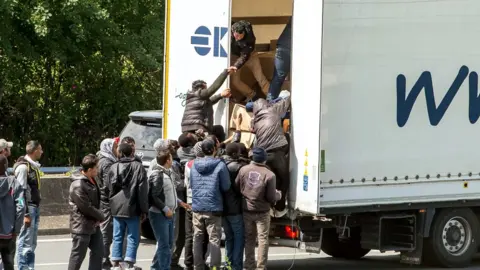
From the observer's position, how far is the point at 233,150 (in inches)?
547

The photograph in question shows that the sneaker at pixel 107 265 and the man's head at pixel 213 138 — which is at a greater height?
the man's head at pixel 213 138

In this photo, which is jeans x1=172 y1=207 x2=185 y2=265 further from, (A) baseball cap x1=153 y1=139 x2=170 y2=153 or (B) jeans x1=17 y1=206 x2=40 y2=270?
(B) jeans x1=17 y1=206 x2=40 y2=270

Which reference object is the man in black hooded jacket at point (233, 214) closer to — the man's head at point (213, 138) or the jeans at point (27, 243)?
the man's head at point (213, 138)

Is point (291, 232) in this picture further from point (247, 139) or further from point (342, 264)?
point (342, 264)

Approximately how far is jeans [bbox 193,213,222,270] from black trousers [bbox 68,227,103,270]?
4.95 feet

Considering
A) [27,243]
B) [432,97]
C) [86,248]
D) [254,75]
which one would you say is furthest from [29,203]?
[432,97]

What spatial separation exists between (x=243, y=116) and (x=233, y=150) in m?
1.06

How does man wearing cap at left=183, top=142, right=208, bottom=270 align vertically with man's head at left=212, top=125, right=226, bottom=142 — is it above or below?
below

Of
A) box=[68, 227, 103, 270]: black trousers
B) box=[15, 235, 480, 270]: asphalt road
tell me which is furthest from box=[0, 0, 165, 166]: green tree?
box=[68, 227, 103, 270]: black trousers

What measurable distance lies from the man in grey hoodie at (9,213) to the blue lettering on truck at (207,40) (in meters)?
3.70

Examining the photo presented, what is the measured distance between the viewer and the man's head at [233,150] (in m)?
13.9

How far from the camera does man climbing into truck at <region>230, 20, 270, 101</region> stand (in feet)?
50.2

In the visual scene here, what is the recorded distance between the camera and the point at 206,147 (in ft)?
44.6

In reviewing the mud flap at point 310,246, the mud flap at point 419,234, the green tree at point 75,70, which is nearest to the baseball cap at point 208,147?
the mud flap at point 310,246
